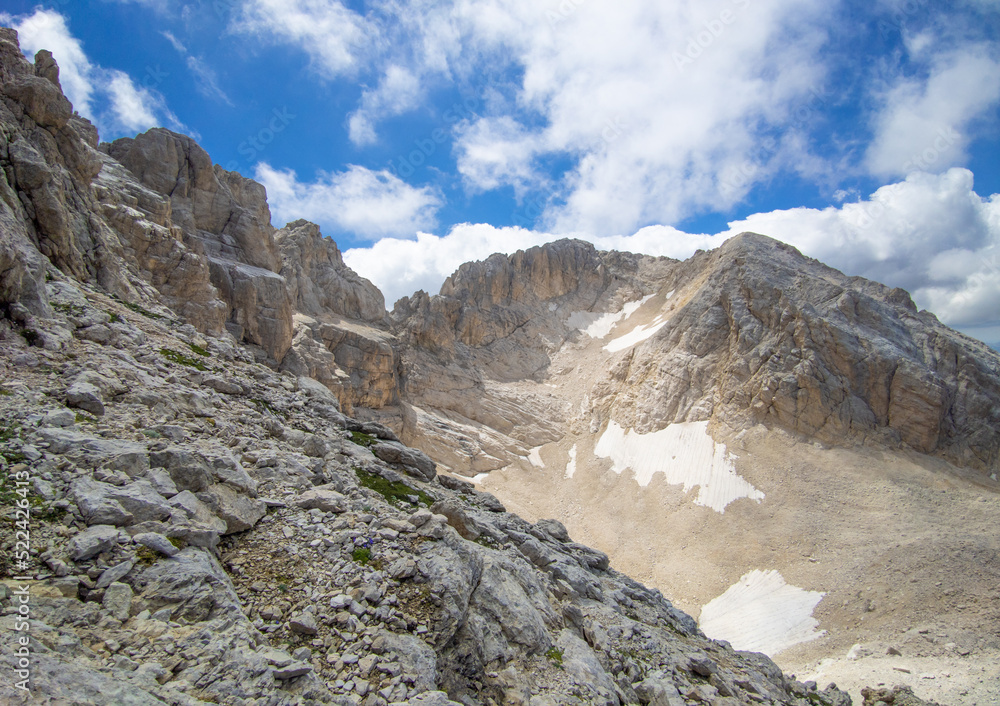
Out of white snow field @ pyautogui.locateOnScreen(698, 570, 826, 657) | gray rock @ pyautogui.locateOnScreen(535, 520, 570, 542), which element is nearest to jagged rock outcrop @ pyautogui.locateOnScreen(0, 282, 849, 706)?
gray rock @ pyautogui.locateOnScreen(535, 520, 570, 542)

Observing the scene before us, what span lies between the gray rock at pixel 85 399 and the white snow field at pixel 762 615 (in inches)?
1570

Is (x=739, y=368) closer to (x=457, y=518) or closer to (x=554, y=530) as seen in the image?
(x=554, y=530)

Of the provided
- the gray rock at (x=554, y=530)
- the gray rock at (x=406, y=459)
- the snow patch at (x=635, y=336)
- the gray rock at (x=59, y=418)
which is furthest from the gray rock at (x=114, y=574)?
the snow patch at (x=635, y=336)

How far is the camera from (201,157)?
155 feet

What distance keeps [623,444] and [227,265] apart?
49.8 meters

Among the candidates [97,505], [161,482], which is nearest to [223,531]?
[161,482]

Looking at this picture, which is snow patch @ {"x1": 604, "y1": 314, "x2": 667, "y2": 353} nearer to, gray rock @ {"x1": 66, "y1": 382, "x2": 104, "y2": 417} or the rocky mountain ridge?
the rocky mountain ridge

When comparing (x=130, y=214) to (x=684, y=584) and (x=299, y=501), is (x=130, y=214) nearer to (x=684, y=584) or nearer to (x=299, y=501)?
(x=299, y=501)

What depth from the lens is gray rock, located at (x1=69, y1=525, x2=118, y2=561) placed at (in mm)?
6148

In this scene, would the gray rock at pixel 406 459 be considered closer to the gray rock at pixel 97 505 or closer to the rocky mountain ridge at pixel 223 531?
the rocky mountain ridge at pixel 223 531

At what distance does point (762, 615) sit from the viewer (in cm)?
3662

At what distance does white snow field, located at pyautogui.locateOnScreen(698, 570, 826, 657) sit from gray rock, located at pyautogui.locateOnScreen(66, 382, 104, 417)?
131ft

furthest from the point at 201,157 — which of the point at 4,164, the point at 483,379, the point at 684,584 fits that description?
the point at 684,584

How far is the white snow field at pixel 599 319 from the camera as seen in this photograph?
93.1m
